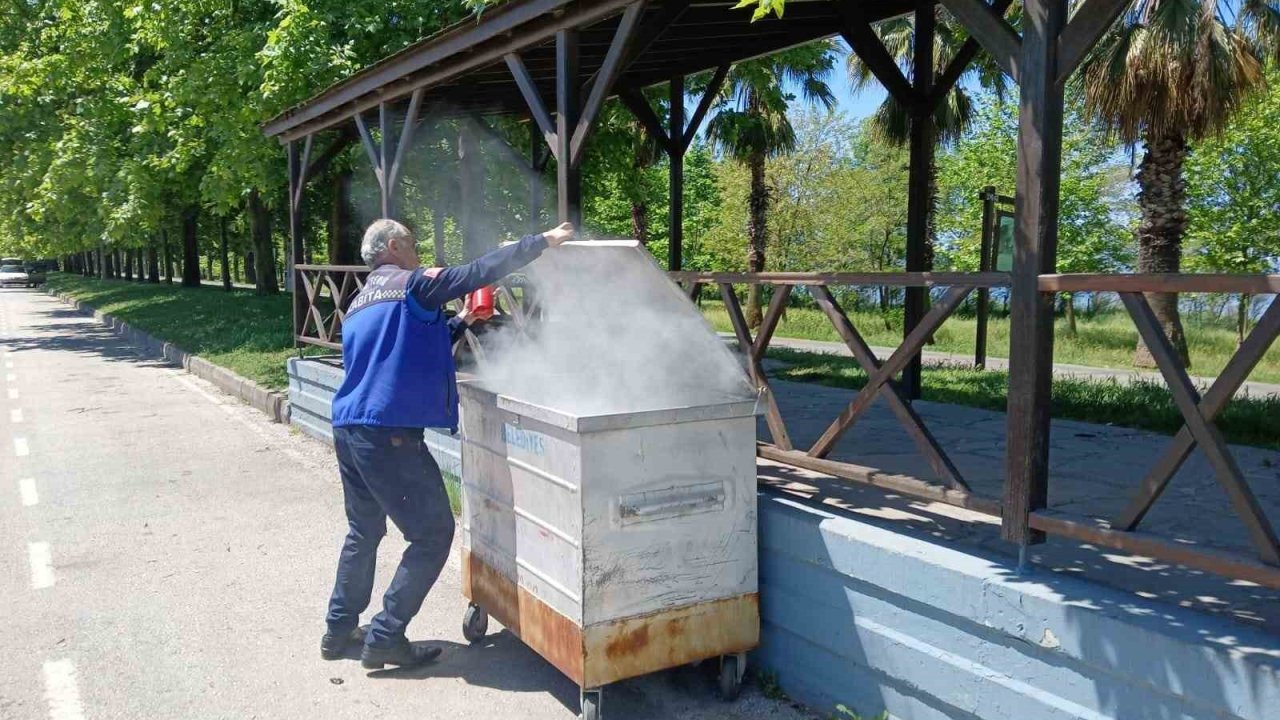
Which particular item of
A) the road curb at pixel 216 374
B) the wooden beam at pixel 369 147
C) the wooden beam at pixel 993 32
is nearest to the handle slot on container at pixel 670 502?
the wooden beam at pixel 993 32

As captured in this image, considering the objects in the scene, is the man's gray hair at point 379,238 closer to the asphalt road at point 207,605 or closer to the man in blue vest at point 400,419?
the man in blue vest at point 400,419

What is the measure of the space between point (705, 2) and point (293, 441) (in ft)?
20.0

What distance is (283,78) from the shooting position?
12477 millimetres

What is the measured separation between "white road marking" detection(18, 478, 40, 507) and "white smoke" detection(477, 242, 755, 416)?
4.70m

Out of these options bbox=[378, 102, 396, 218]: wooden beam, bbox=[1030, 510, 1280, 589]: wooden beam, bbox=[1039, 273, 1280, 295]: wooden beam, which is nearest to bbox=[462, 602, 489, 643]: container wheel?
bbox=[1030, 510, 1280, 589]: wooden beam

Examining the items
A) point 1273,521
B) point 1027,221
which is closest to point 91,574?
point 1027,221

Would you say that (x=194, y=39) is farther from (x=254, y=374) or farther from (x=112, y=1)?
(x=254, y=374)

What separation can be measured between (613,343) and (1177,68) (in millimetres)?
12429

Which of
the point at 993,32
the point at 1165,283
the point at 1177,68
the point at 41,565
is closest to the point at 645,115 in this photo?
the point at 993,32

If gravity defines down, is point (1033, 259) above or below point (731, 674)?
above

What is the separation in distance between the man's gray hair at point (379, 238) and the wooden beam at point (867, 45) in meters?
4.27

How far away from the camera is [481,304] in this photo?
177 inches

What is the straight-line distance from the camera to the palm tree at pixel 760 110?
1376 cm

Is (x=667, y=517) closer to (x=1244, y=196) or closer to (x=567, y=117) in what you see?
(x=567, y=117)
